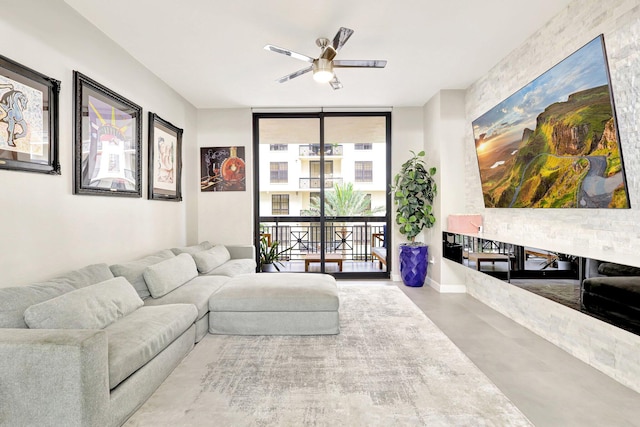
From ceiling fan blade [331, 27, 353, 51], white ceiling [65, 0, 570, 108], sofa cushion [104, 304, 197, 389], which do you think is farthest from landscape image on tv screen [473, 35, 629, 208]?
sofa cushion [104, 304, 197, 389]

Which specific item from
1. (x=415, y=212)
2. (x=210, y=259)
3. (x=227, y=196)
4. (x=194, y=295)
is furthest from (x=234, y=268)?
(x=415, y=212)

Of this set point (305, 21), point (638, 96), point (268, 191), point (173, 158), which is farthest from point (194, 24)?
point (268, 191)

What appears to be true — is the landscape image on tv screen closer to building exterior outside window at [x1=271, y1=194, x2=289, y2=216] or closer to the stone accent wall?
the stone accent wall

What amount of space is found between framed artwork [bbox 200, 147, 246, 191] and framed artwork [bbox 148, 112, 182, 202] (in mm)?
688

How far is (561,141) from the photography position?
8.55 ft

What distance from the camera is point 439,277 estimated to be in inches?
182

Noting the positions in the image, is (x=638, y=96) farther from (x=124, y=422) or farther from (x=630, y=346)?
(x=124, y=422)

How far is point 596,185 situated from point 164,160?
179 inches

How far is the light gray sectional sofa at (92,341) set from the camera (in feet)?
4.78

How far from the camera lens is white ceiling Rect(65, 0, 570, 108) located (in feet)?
8.61

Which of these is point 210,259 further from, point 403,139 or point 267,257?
point 403,139

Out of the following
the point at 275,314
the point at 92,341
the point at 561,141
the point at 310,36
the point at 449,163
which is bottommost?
the point at 275,314

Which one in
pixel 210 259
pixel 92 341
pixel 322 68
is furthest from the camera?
pixel 210 259

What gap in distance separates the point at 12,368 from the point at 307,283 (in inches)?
86.7
